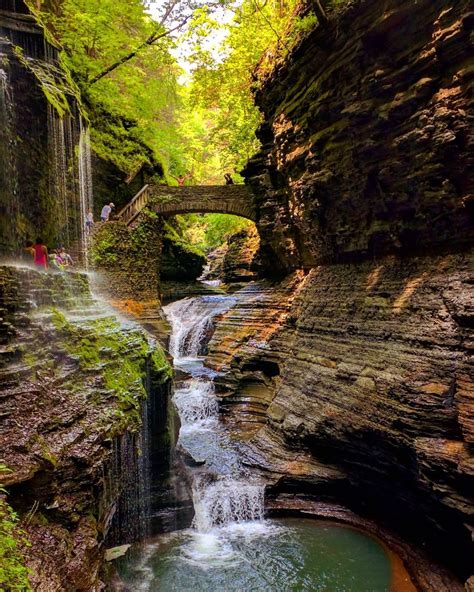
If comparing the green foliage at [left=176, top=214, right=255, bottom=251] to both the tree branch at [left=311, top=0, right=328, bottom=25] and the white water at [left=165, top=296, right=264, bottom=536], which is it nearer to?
the white water at [left=165, top=296, right=264, bottom=536]

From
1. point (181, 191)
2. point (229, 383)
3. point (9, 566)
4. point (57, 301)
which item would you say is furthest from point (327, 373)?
point (181, 191)

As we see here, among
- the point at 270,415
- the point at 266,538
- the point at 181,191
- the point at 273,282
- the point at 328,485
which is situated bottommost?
the point at 266,538

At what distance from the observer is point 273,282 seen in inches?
682

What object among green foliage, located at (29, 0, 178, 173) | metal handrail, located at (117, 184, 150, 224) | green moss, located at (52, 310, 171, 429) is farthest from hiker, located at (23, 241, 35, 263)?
metal handrail, located at (117, 184, 150, 224)

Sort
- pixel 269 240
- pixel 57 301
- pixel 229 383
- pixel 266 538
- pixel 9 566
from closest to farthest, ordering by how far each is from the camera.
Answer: pixel 9 566 → pixel 57 301 → pixel 266 538 → pixel 229 383 → pixel 269 240

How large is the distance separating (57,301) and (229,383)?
7504mm

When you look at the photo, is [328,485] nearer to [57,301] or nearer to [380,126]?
[57,301]

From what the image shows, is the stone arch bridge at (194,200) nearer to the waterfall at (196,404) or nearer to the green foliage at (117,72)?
the green foliage at (117,72)

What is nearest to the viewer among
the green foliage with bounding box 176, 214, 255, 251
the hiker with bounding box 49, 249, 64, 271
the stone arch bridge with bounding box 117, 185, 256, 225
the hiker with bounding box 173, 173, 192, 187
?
the hiker with bounding box 49, 249, 64, 271

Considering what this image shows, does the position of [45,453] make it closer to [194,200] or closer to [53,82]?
[53,82]

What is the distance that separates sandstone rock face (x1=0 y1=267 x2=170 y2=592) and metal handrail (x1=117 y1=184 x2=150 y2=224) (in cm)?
1342

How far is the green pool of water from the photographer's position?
6281 millimetres

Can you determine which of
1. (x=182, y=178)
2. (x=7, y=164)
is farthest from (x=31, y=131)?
(x=182, y=178)

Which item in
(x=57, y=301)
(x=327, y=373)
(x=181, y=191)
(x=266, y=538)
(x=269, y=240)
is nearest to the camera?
(x=57, y=301)
